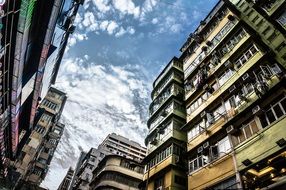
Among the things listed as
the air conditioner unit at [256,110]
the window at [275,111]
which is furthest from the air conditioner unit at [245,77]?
the window at [275,111]

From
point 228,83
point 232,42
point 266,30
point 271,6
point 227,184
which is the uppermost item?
point 271,6

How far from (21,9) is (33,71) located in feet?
33.6

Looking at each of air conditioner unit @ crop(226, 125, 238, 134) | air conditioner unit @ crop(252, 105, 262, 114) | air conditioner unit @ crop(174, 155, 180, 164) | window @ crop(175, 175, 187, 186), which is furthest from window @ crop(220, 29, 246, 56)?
window @ crop(175, 175, 187, 186)

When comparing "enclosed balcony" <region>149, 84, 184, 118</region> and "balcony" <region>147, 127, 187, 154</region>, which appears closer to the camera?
"balcony" <region>147, 127, 187, 154</region>

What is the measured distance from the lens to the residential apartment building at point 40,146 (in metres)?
41.9

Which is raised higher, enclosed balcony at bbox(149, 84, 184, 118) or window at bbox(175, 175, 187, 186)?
enclosed balcony at bbox(149, 84, 184, 118)

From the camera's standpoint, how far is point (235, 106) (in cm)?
1688

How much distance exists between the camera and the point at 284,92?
42.9 feet

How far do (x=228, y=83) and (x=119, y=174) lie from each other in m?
24.9

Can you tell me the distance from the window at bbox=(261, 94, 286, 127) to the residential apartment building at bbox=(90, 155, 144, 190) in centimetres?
2529

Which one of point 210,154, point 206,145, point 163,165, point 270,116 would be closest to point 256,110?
point 270,116

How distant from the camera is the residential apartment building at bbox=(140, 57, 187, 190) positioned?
20938mm

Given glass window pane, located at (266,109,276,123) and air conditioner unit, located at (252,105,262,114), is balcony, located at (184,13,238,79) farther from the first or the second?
glass window pane, located at (266,109,276,123)

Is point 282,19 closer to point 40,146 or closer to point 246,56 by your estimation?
point 246,56
